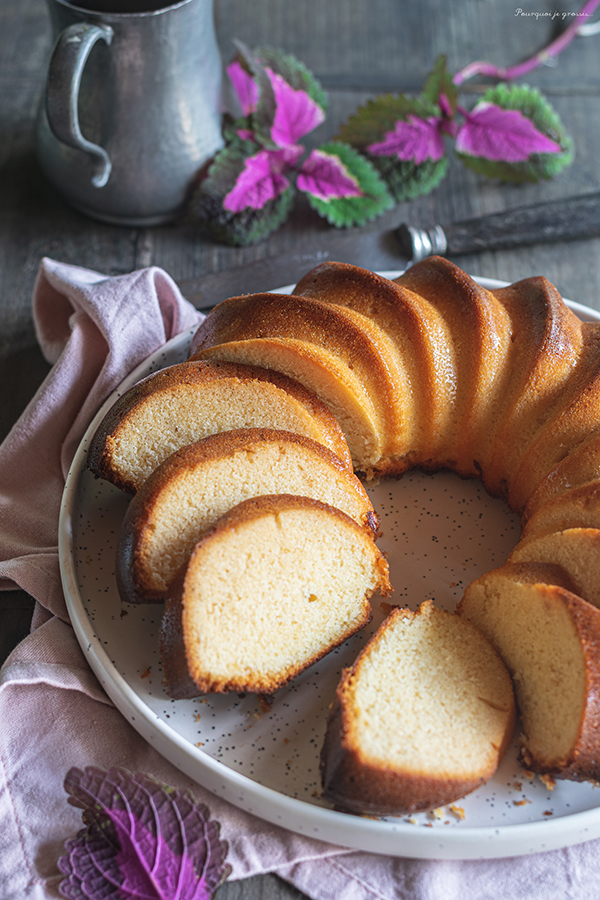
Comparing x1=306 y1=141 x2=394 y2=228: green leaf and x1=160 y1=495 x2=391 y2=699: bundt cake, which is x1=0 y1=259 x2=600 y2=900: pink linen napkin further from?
x1=306 y1=141 x2=394 y2=228: green leaf

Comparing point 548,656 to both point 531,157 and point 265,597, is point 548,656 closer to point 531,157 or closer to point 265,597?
point 265,597

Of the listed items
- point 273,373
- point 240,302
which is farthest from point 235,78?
point 273,373

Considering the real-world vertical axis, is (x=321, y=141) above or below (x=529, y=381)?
above

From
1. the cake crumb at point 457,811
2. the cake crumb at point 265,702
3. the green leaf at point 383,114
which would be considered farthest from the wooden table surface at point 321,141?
the cake crumb at point 457,811

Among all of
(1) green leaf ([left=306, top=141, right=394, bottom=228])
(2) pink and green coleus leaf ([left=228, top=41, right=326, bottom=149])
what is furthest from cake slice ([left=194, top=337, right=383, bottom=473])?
(2) pink and green coleus leaf ([left=228, top=41, right=326, bottom=149])

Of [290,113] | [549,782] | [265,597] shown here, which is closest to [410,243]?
[290,113]

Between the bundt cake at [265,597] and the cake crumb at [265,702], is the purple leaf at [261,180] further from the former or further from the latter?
the cake crumb at [265,702]

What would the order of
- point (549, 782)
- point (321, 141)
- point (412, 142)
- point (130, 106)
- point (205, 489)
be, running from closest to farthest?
1. point (549, 782)
2. point (205, 489)
3. point (130, 106)
4. point (412, 142)
5. point (321, 141)
